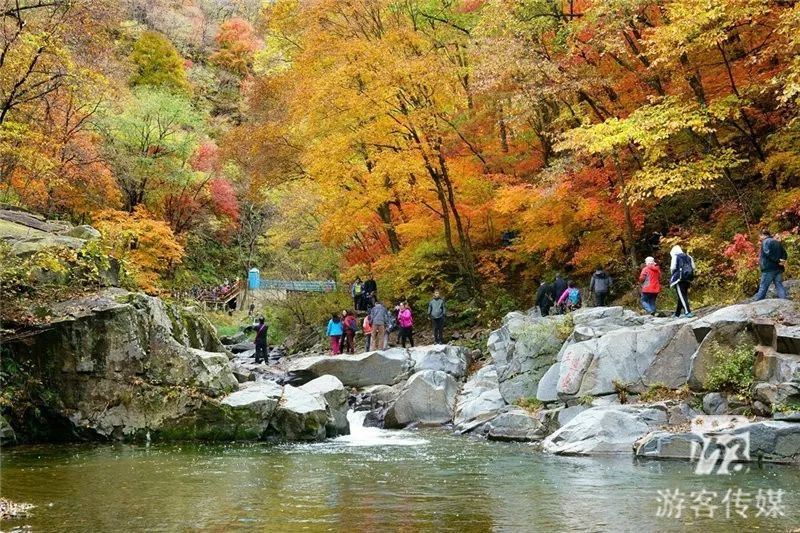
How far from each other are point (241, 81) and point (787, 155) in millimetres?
46857

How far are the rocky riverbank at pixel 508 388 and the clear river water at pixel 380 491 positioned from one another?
0.98m

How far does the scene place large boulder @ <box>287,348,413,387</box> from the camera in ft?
66.6

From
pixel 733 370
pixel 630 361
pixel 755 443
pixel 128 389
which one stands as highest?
pixel 128 389

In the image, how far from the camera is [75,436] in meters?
14.4

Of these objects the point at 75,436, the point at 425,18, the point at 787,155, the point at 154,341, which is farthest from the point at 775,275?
the point at 425,18

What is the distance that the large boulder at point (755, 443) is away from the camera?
10.6m

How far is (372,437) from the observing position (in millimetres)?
15656

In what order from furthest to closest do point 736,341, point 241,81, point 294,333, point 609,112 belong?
point 241,81 < point 294,333 < point 609,112 < point 736,341

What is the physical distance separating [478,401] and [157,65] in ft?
129

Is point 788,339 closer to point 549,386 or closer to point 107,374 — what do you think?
point 549,386

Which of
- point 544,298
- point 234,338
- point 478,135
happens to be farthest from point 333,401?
point 234,338

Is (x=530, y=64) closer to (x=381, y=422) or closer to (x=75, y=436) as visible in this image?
(x=381, y=422)

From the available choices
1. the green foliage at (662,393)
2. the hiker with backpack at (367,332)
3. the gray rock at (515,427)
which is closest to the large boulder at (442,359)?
the hiker with backpack at (367,332)

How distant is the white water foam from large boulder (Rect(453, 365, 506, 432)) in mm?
1336
